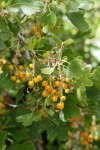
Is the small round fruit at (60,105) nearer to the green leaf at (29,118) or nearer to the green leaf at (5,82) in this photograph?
the green leaf at (29,118)

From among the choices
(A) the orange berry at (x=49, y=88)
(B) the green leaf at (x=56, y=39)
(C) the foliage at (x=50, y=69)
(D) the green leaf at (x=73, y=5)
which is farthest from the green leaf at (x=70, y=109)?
(D) the green leaf at (x=73, y=5)

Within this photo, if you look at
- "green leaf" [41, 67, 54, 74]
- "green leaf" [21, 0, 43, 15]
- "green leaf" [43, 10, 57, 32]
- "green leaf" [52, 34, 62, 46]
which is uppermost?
"green leaf" [21, 0, 43, 15]

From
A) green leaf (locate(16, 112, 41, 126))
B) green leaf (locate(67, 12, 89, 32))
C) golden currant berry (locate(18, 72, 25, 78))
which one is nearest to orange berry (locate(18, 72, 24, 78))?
golden currant berry (locate(18, 72, 25, 78))

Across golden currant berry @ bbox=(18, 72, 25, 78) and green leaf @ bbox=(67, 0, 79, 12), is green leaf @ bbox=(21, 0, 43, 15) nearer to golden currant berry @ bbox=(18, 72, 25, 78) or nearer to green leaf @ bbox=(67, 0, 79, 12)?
green leaf @ bbox=(67, 0, 79, 12)

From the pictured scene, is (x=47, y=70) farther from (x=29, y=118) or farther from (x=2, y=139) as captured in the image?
(x=2, y=139)

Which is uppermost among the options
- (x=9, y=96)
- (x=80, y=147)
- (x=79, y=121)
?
(x=9, y=96)

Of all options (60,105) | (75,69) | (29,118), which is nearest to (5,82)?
(29,118)

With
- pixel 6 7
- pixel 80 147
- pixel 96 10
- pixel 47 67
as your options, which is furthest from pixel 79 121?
pixel 96 10

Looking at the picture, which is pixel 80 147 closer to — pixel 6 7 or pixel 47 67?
pixel 47 67
